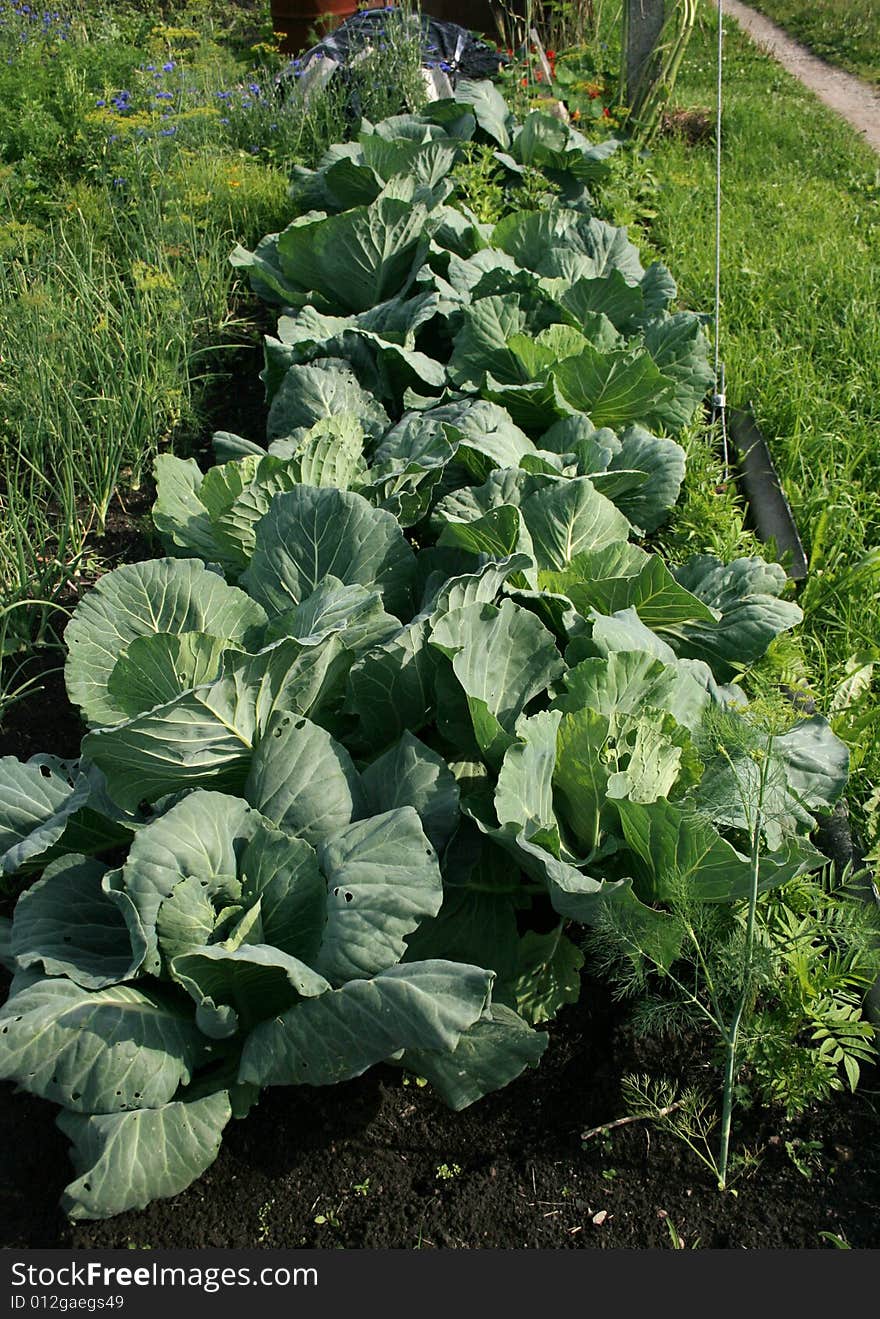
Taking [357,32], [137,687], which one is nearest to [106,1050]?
[137,687]

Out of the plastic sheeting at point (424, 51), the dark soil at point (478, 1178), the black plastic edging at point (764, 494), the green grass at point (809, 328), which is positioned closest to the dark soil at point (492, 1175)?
the dark soil at point (478, 1178)

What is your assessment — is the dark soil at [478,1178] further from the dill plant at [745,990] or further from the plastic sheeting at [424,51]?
the plastic sheeting at [424,51]

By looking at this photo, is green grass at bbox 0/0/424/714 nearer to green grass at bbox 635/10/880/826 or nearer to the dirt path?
green grass at bbox 635/10/880/826

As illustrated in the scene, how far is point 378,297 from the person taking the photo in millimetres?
4309

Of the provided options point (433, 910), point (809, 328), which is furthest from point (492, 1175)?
point (809, 328)

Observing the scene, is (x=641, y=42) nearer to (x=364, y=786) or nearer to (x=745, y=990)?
(x=364, y=786)

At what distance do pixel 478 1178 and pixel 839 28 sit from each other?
1117cm

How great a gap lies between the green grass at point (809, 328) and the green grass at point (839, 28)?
5.94 ft

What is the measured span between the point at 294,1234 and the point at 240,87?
6.59 m

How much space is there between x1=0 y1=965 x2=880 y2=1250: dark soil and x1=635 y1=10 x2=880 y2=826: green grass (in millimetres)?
1033

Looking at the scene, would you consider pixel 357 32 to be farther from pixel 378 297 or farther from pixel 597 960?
pixel 597 960

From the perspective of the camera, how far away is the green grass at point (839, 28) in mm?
9250

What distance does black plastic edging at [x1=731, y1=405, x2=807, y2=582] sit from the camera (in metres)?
3.53

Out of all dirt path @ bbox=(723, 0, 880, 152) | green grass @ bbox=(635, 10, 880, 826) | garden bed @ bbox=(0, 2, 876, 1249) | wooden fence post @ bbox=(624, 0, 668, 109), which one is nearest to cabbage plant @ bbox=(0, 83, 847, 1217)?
garden bed @ bbox=(0, 2, 876, 1249)
